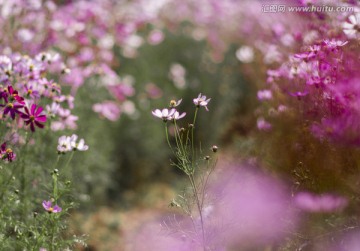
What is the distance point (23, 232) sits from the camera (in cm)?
246

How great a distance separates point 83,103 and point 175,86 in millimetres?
1764

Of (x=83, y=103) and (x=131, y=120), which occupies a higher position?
(x=131, y=120)

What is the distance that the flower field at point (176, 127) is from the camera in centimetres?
239

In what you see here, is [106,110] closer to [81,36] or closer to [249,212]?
[81,36]

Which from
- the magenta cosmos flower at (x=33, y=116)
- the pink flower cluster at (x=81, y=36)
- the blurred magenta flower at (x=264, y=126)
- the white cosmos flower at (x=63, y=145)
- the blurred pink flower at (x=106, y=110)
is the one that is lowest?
the white cosmos flower at (x=63, y=145)

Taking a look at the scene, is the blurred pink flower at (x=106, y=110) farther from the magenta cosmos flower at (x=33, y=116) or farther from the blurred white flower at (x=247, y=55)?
the blurred white flower at (x=247, y=55)

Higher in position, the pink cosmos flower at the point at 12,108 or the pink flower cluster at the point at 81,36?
the pink flower cluster at the point at 81,36

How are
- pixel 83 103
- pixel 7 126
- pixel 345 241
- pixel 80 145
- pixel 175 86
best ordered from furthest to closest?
pixel 175 86 → pixel 83 103 → pixel 7 126 → pixel 80 145 → pixel 345 241

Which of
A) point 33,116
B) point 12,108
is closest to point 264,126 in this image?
point 33,116

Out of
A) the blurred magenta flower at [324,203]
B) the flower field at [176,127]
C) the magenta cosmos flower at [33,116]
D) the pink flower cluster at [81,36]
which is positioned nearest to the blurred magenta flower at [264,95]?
the flower field at [176,127]

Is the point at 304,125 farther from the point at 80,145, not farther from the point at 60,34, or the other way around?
the point at 60,34

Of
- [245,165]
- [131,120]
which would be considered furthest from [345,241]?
[131,120]

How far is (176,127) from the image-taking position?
7.32ft

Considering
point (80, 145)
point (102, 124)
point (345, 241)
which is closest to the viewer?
point (345, 241)
